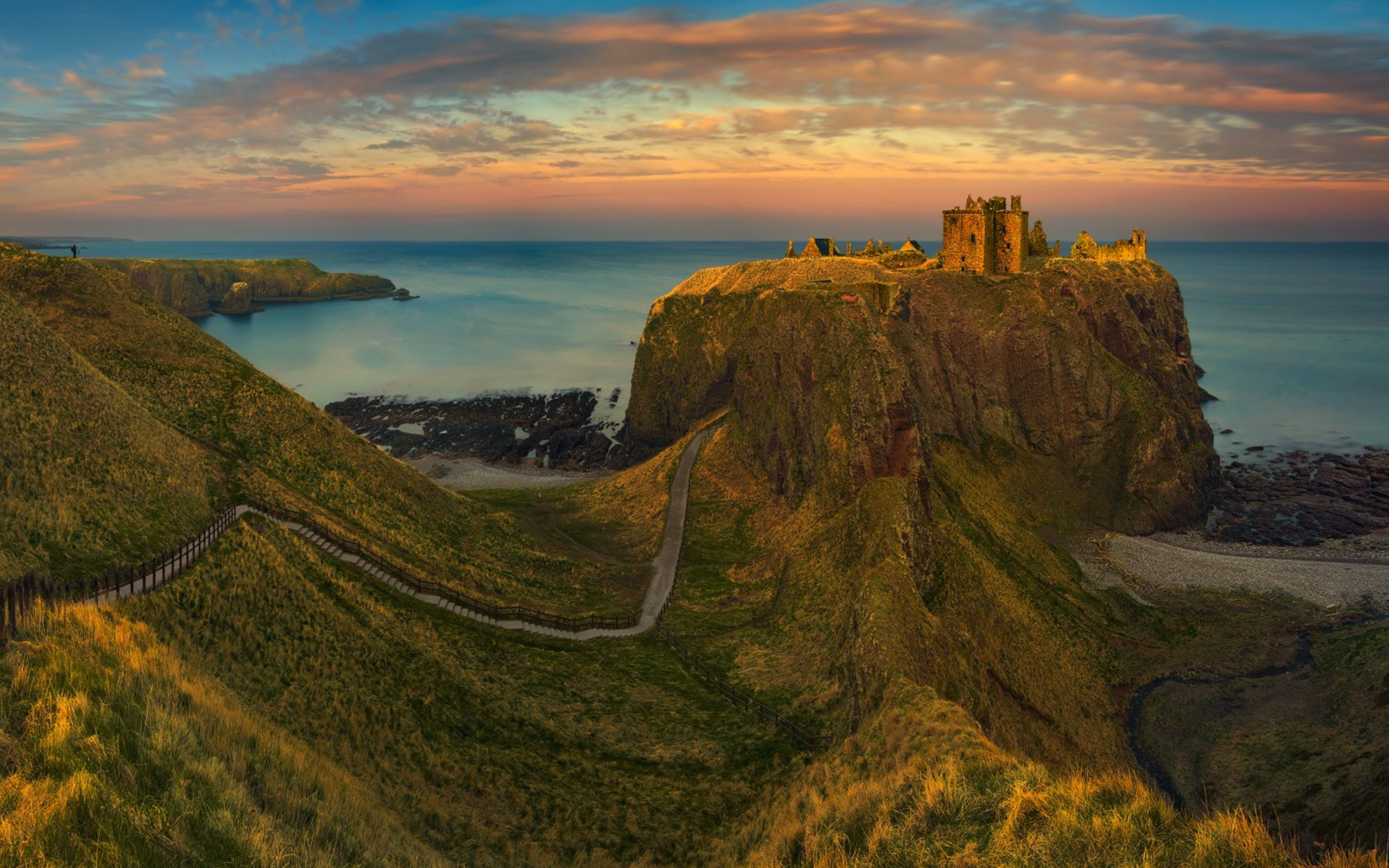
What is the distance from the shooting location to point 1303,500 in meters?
88.0

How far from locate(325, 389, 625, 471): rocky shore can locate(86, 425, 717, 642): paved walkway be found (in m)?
41.2

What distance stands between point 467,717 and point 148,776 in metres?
17.0

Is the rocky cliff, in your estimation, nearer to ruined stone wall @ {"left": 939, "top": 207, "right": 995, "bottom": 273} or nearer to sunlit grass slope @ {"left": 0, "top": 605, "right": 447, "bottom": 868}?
ruined stone wall @ {"left": 939, "top": 207, "right": 995, "bottom": 273}

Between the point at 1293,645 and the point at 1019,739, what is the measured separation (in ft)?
98.8

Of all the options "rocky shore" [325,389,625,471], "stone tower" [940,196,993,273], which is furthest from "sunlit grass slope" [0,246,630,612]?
"stone tower" [940,196,993,273]

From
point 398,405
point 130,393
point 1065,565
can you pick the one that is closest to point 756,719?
point 1065,565

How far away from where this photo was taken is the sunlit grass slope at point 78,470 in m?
30.7

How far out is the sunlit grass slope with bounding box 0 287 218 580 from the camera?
101 feet

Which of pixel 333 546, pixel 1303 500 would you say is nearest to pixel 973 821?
pixel 333 546

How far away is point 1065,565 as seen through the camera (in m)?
64.9

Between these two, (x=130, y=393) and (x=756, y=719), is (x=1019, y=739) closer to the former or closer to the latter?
(x=756, y=719)

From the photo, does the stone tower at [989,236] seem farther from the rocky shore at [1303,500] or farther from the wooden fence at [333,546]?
the wooden fence at [333,546]

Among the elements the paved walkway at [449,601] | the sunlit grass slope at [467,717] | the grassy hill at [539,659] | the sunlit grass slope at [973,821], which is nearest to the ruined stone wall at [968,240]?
the grassy hill at [539,659]

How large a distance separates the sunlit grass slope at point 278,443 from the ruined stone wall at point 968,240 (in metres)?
57.5
